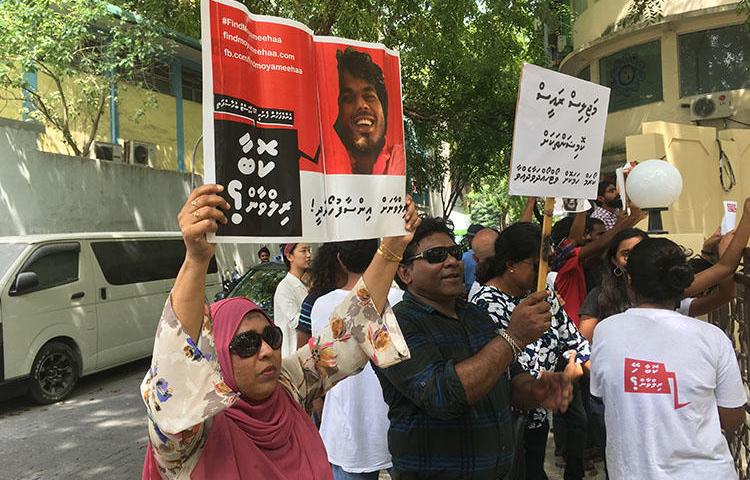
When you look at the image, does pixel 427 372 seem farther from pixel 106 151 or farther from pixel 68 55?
pixel 106 151

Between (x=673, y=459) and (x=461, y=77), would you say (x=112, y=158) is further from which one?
(x=673, y=459)

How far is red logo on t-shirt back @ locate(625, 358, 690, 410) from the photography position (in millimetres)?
2238

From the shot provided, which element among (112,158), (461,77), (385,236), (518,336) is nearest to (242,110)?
(385,236)

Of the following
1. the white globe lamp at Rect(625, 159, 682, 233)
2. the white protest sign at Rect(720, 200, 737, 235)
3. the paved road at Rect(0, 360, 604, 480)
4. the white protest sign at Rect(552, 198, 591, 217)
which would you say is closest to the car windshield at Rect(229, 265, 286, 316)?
the paved road at Rect(0, 360, 604, 480)

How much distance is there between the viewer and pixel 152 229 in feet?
45.4

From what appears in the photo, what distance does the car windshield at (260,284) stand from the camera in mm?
7016

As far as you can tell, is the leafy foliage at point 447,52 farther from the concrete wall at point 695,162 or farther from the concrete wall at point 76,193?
the concrete wall at point 76,193

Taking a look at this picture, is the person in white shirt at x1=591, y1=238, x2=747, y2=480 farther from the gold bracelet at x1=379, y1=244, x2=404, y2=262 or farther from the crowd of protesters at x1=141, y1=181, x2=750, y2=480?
the gold bracelet at x1=379, y1=244, x2=404, y2=262

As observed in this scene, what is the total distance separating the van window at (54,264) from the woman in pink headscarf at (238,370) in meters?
6.24

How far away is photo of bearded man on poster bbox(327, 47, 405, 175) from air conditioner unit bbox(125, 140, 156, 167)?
12992 mm

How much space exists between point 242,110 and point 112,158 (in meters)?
12.9

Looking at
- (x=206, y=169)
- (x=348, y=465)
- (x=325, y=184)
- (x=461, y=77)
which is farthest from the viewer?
(x=461, y=77)

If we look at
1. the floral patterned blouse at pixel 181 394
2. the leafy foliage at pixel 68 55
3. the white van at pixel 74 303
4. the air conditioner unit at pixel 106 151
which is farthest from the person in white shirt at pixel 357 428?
the air conditioner unit at pixel 106 151

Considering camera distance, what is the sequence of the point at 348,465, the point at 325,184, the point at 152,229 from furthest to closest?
the point at 152,229 < the point at 348,465 < the point at 325,184
